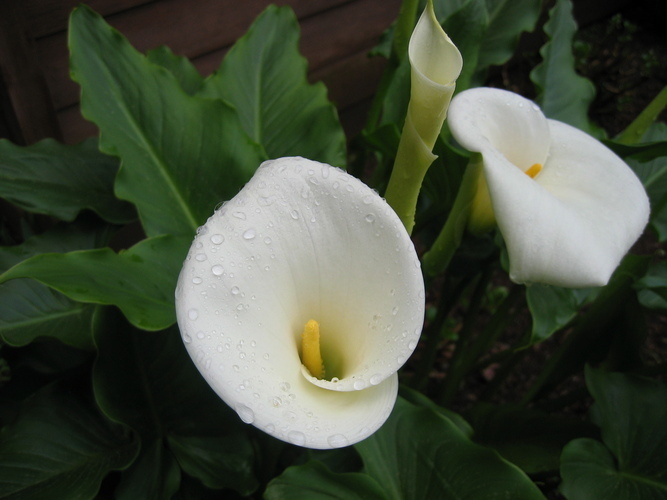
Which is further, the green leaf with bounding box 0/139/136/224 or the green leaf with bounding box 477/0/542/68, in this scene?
the green leaf with bounding box 477/0/542/68

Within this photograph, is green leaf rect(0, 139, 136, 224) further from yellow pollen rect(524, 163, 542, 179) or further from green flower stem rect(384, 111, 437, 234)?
yellow pollen rect(524, 163, 542, 179)

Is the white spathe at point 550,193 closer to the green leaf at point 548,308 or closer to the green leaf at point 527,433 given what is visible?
the green leaf at point 548,308

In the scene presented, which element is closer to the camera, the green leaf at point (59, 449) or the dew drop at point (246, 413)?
the dew drop at point (246, 413)

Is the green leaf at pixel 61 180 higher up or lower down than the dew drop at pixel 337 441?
lower down

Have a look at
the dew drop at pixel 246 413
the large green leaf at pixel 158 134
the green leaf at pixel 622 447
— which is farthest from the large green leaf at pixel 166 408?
the green leaf at pixel 622 447

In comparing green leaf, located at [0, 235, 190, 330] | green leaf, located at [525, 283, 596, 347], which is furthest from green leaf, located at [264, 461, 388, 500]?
green leaf, located at [525, 283, 596, 347]

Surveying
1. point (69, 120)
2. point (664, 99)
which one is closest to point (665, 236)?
point (664, 99)
